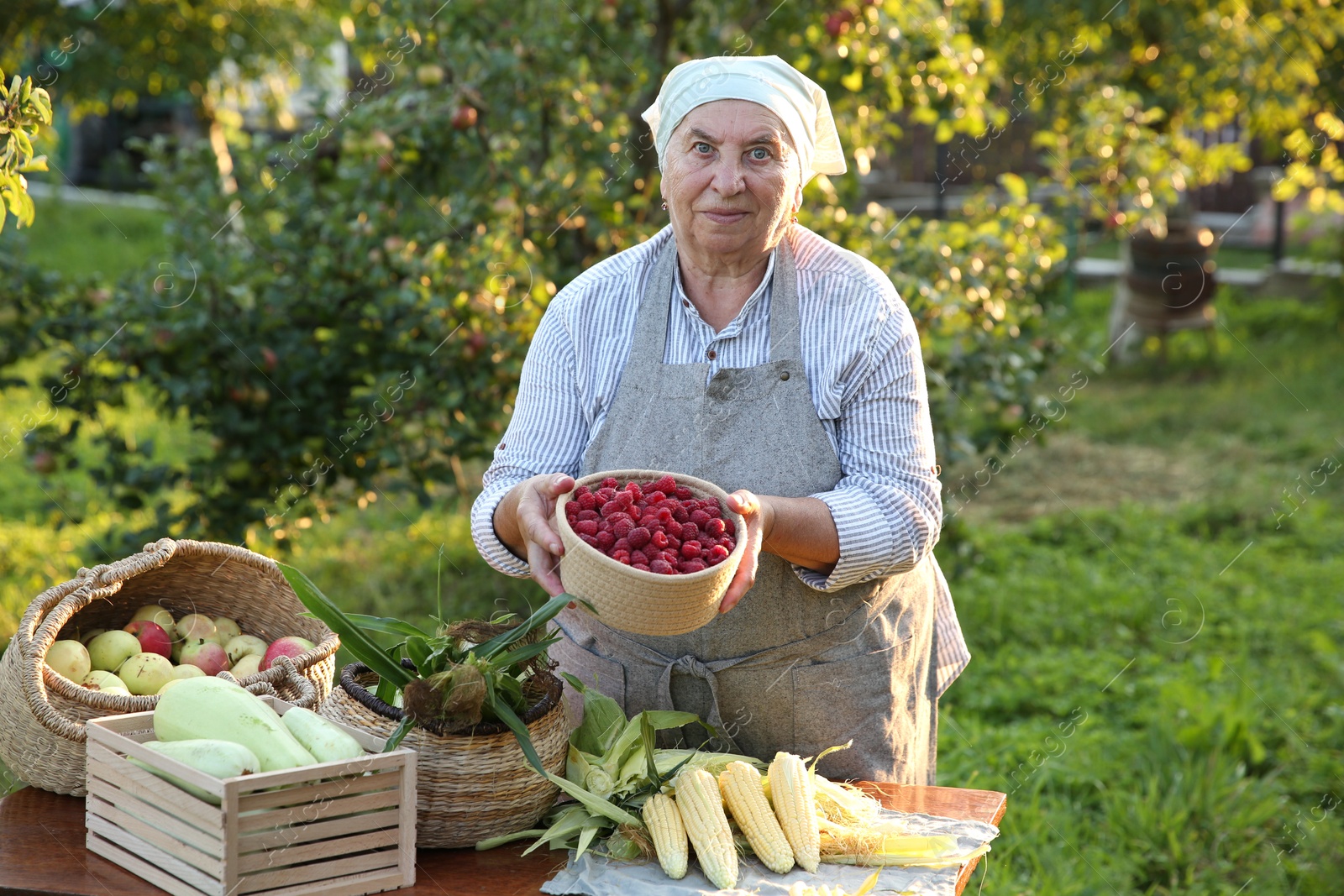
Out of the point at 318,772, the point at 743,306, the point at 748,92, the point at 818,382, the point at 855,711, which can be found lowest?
the point at 855,711

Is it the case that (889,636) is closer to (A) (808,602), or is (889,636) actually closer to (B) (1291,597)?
(A) (808,602)

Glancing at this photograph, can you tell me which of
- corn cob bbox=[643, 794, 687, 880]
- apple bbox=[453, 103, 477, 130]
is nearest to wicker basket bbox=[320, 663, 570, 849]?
corn cob bbox=[643, 794, 687, 880]

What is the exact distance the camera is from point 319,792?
1.80 meters

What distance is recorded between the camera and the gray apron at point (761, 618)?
2.32 meters

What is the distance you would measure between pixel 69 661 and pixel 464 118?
102 inches

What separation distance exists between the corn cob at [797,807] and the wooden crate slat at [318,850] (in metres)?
0.58

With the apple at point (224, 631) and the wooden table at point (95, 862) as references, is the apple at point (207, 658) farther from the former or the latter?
the wooden table at point (95, 862)

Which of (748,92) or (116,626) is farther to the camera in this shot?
(116,626)

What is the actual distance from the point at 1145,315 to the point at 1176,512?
3.28 m

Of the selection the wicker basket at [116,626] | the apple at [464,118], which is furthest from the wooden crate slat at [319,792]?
the apple at [464,118]

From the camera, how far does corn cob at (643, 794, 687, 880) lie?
190 cm

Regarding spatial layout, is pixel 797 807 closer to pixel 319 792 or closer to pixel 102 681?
pixel 319 792

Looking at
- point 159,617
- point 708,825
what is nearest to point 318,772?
point 708,825

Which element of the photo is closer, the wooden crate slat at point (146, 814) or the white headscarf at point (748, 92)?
the wooden crate slat at point (146, 814)
